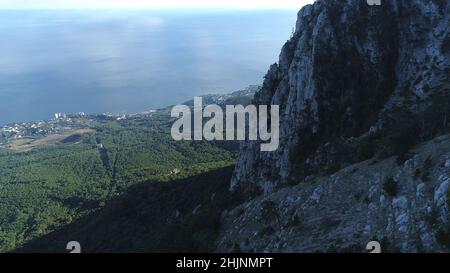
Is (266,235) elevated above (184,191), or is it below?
above

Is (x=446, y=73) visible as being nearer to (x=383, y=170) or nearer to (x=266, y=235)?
(x=383, y=170)

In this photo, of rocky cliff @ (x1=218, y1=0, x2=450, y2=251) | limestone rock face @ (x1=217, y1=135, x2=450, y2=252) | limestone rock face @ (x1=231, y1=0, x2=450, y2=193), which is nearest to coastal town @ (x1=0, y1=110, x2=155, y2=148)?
rocky cliff @ (x1=218, y1=0, x2=450, y2=251)

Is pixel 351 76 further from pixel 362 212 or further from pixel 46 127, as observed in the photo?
pixel 46 127

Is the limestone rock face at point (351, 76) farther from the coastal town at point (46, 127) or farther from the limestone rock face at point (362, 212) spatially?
the coastal town at point (46, 127)

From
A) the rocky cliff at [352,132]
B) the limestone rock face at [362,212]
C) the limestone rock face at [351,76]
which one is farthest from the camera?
the limestone rock face at [351,76]

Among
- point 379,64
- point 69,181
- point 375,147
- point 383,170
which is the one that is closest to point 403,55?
point 379,64

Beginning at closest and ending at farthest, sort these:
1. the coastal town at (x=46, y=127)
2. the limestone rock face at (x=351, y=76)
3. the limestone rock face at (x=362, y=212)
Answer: the limestone rock face at (x=362, y=212)
the limestone rock face at (x=351, y=76)
the coastal town at (x=46, y=127)

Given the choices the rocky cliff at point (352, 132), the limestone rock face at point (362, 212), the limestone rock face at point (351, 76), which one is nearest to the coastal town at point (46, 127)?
the rocky cliff at point (352, 132)

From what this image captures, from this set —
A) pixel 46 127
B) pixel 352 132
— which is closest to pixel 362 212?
pixel 352 132
